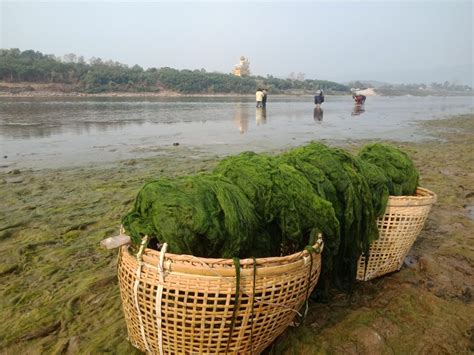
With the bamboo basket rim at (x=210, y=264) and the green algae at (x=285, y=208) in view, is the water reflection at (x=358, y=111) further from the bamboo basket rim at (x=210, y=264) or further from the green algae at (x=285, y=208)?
the bamboo basket rim at (x=210, y=264)

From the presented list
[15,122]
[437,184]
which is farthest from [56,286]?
[15,122]

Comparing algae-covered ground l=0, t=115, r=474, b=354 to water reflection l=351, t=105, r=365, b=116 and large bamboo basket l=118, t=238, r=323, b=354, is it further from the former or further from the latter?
water reflection l=351, t=105, r=365, b=116

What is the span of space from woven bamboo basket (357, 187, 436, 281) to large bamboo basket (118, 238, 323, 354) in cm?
118

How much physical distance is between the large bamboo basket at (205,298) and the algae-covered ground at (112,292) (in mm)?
461

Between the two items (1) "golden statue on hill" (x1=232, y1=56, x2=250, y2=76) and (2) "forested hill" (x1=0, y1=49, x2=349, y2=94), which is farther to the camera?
(1) "golden statue on hill" (x1=232, y1=56, x2=250, y2=76)

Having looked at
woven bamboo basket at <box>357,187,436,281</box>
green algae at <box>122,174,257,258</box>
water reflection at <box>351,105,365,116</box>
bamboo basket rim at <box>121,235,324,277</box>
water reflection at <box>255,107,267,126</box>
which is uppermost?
green algae at <box>122,174,257,258</box>

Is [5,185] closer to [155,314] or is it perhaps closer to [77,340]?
[77,340]

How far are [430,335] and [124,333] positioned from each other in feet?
A: 6.73

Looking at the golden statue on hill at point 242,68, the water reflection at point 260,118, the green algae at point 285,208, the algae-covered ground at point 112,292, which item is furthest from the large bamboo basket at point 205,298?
the golden statue on hill at point 242,68

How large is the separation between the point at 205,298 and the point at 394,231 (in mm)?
1895

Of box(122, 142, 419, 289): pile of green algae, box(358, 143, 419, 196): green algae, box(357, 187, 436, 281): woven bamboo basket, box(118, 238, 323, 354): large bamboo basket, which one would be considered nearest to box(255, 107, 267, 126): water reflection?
box(358, 143, 419, 196): green algae

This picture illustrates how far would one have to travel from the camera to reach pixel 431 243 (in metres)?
4.03

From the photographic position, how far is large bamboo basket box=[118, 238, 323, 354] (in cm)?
186

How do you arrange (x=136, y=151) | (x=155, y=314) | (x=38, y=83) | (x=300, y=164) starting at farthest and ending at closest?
(x=38, y=83), (x=136, y=151), (x=300, y=164), (x=155, y=314)
